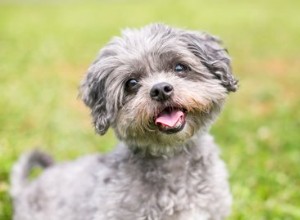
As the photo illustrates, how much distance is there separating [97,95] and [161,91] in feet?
2.13

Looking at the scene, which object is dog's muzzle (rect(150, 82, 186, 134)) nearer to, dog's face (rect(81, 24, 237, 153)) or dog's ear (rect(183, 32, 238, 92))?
dog's face (rect(81, 24, 237, 153))

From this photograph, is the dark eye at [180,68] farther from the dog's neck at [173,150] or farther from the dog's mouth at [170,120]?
the dog's neck at [173,150]

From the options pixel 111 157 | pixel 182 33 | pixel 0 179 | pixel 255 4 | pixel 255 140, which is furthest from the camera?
pixel 255 4

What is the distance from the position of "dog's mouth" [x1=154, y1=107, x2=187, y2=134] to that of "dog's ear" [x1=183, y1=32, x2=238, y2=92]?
449mm

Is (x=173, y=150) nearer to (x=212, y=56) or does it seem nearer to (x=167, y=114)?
(x=167, y=114)

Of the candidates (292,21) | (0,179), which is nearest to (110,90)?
(0,179)

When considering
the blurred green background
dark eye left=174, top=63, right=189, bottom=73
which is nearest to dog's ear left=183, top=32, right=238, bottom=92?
dark eye left=174, top=63, right=189, bottom=73

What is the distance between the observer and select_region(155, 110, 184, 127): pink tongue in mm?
4746

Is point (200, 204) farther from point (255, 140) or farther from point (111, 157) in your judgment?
point (255, 140)

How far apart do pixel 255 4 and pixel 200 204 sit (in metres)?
19.3

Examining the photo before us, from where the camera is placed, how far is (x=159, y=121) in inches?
186

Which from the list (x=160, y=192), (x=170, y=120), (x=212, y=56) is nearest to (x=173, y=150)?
(x=160, y=192)

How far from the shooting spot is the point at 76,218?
18.4 ft

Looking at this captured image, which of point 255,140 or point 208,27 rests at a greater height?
point 208,27
